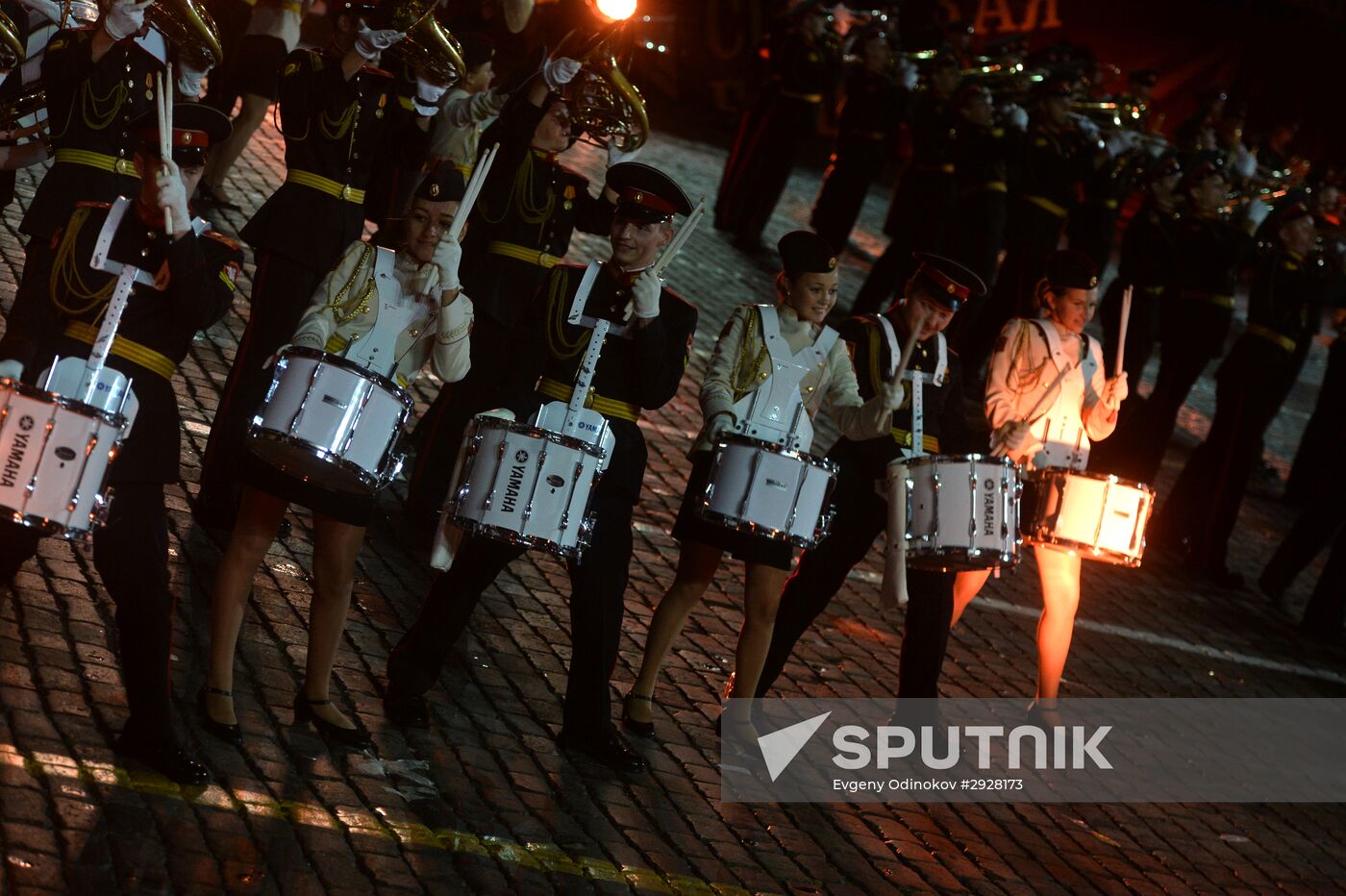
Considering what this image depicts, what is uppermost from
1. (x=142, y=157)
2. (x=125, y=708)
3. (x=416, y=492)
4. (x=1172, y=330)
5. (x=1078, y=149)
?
(x=1078, y=149)

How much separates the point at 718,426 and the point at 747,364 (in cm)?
34

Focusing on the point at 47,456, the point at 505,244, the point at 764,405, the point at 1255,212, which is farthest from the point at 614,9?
the point at 1255,212

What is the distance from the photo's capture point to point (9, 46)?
7605 millimetres

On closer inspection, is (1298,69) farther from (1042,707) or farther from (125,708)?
(125,708)

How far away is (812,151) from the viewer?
74.6 feet

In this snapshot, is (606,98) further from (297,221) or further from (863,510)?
(863,510)

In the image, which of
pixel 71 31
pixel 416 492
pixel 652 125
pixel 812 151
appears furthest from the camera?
pixel 812 151

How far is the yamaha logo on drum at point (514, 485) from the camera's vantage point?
6066mm

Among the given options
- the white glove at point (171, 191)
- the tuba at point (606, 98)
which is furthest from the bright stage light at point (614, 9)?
the white glove at point (171, 191)

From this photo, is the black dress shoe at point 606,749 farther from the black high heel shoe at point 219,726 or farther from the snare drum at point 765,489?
the black high heel shoe at point 219,726

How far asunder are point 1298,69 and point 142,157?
2084cm

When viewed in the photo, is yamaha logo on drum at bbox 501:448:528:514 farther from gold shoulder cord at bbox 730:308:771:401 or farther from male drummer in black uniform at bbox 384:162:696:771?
gold shoulder cord at bbox 730:308:771:401

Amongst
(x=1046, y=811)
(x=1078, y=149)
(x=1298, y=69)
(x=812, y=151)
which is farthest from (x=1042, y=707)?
(x=1298, y=69)

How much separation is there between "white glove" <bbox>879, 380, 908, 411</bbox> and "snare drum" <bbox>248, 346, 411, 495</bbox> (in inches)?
82.1
